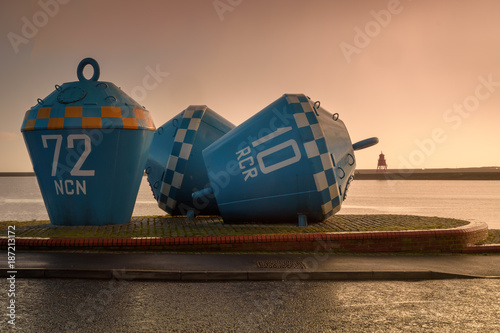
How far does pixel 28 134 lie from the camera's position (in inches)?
461

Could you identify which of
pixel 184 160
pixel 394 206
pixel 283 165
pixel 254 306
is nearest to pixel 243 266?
pixel 254 306

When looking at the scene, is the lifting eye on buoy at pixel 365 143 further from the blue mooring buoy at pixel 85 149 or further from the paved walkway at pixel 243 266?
the blue mooring buoy at pixel 85 149

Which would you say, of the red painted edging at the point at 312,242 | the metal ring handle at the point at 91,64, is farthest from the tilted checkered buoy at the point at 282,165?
the metal ring handle at the point at 91,64

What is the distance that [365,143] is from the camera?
1286 centimetres

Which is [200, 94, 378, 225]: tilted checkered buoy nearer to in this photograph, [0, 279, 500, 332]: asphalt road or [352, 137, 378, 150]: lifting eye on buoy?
[352, 137, 378, 150]: lifting eye on buoy

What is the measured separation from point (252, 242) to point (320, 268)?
1.97 m

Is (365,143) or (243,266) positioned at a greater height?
(365,143)

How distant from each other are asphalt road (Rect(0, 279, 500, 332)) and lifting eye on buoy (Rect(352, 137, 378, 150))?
5812 millimetres

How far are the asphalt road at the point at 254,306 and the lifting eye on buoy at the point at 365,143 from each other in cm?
581

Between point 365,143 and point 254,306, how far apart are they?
25.6ft

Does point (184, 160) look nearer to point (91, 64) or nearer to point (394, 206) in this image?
point (91, 64)

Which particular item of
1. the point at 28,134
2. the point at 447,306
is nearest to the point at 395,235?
the point at 447,306

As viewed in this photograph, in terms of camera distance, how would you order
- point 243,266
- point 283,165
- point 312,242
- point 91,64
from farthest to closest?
point 91,64 < point 283,165 < point 312,242 < point 243,266

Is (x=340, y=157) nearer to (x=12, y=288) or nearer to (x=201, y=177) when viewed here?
(x=201, y=177)
